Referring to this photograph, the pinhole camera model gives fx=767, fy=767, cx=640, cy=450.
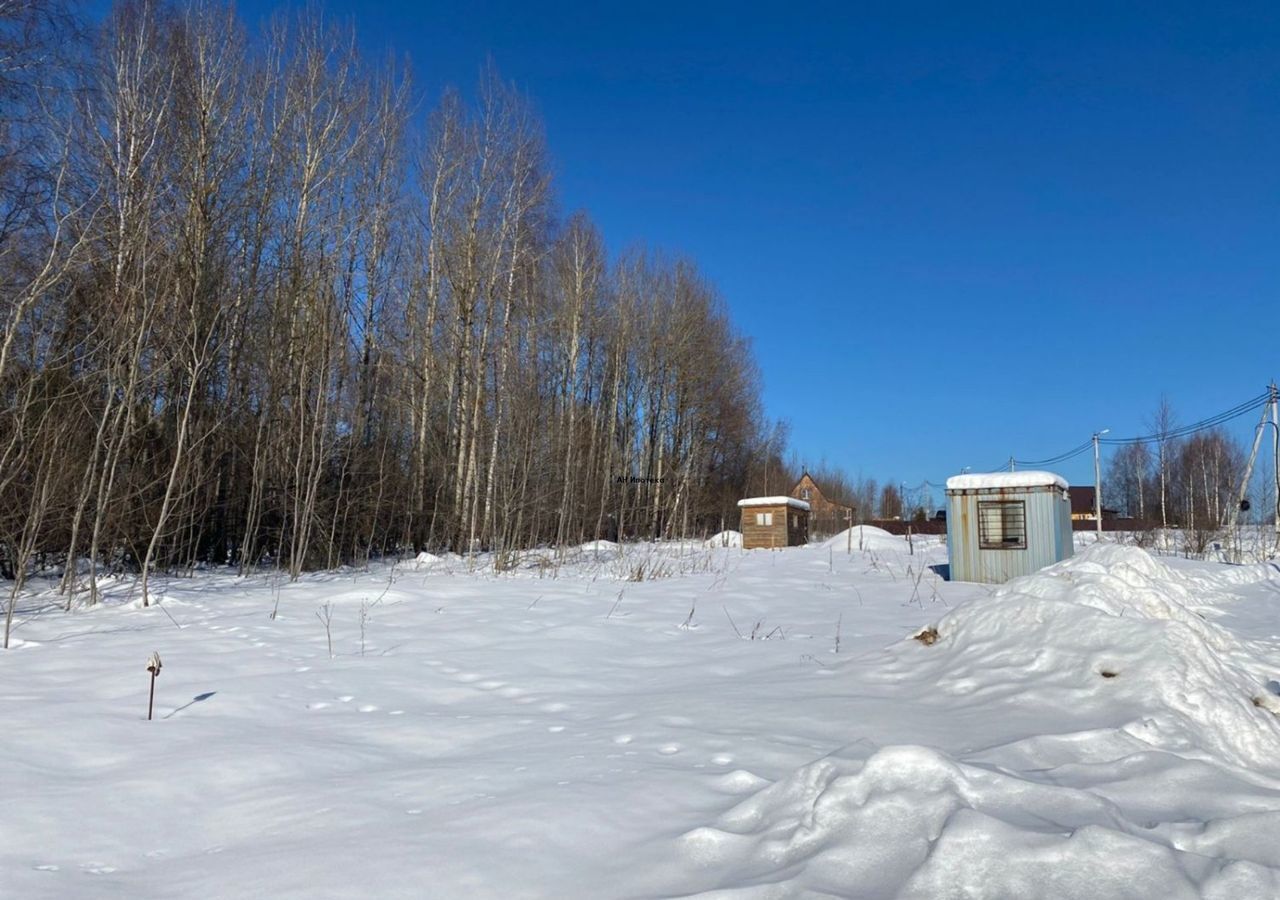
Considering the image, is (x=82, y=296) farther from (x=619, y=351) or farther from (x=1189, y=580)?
(x=619, y=351)

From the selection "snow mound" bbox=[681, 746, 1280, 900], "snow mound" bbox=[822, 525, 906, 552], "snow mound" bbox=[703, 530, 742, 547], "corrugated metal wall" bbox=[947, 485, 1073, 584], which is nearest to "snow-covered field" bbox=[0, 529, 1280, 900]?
"snow mound" bbox=[681, 746, 1280, 900]

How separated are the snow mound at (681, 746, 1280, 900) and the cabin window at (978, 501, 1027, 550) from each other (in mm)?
11022

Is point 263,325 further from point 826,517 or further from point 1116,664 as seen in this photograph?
point 826,517

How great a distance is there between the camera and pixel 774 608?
8.32 metres

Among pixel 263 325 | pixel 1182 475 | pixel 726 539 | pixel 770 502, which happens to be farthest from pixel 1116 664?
pixel 1182 475

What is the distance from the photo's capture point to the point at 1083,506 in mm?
51094

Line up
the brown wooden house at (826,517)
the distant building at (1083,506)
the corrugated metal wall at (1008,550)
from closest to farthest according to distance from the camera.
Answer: the corrugated metal wall at (1008,550) → the brown wooden house at (826,517) → the distant building at (1083,506)

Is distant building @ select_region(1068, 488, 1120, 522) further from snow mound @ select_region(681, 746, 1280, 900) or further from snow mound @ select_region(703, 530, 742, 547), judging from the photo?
snow mound @ select_region(681, 746, 1280, 900)

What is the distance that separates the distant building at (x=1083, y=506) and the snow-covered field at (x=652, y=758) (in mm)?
47950

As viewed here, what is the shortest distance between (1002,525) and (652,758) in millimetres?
11123

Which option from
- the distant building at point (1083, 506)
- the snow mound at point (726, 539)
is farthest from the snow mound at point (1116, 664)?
the distant building at point (1083, 506)

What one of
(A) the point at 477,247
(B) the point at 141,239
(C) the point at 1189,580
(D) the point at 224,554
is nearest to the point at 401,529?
(D) the point at 224,554

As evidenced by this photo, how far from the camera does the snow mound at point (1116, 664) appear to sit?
3.18 metres

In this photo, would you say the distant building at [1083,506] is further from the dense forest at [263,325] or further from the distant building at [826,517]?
the dense forest at [263,325]
